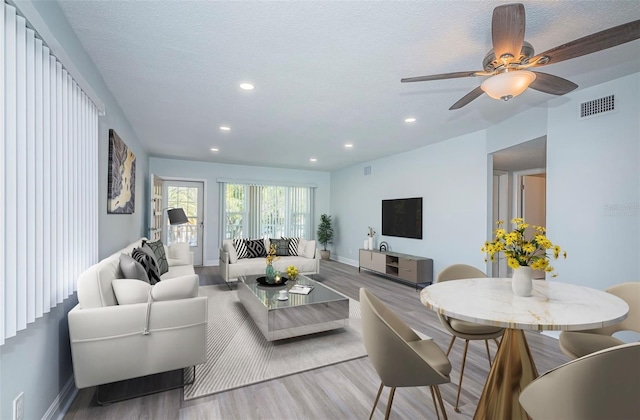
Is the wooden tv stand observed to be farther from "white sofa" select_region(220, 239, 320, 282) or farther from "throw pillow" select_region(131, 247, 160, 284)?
"throw pillow" select_region(131, 247, 160, 284)

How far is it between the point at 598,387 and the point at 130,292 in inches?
98.3

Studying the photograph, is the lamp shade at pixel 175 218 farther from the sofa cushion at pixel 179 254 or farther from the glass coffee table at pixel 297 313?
the glass coffee table at pixel 297 313

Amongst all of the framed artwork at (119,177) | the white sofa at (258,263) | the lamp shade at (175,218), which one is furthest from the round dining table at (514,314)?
the lamp shade at (175,218)

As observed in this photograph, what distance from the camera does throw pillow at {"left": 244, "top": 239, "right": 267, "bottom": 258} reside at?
545cm

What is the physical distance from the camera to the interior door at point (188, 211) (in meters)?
6.73

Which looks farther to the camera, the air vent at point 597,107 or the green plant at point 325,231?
the green plant at point 325,231

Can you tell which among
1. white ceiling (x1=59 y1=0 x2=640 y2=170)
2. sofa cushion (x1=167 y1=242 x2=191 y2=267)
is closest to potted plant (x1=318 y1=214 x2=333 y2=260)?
sofa cushion (x1=167 y1=242 x2=191 y2=267)

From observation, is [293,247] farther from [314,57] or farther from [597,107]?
[597,107]

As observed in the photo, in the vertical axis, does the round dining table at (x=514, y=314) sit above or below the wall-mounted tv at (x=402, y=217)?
below

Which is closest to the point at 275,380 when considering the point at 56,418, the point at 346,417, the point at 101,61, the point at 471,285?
the point at 346,417

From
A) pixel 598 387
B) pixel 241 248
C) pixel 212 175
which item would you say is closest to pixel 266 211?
pixel 212 175

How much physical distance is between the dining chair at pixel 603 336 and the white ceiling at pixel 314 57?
1751 millimetres

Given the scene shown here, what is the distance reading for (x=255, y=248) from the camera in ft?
18.1

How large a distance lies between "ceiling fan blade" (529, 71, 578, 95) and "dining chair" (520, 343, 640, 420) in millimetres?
1543
